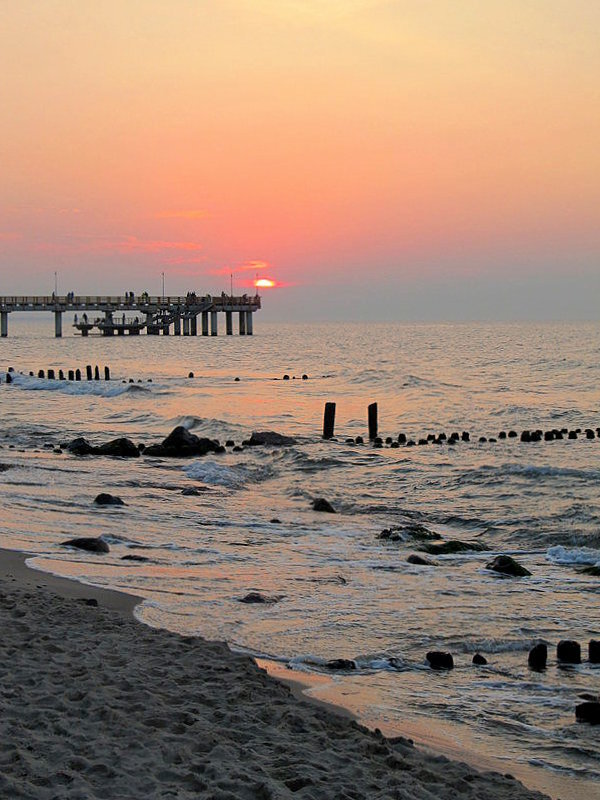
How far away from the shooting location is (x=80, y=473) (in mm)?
21172

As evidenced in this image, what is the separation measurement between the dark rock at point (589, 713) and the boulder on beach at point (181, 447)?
1882cm

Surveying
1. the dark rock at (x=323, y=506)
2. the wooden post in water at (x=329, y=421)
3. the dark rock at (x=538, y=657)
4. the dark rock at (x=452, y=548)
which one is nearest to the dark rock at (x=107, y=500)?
the dark rock at (x=323, y=506)

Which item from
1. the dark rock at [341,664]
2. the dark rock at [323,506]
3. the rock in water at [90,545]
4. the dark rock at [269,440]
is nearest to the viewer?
the dark rock at [341,664]

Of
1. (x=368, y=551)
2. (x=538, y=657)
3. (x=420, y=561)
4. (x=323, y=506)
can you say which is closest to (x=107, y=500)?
(x=323, y=506)

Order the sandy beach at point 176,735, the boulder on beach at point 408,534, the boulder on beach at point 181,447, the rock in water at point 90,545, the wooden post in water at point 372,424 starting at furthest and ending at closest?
the wooden post in water at point 372,424, the boulder on beach at point 181,447, the boulder on beach at point 408,534, the rock in water at point 90,545, the sandy beach at point 176,735

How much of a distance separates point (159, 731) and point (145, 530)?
8.57m

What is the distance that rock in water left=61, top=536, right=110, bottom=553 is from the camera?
12.8 meters

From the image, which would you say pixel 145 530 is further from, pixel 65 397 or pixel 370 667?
pixel 65 397

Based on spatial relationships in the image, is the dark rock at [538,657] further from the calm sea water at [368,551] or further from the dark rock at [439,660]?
the dark rock at [439,660]

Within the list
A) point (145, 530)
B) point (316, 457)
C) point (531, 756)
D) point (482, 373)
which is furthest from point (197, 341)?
point (531, 756)

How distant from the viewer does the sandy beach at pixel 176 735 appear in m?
5.55

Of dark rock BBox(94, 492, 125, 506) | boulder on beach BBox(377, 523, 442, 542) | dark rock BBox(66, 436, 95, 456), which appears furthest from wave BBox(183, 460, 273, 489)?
boulder on beach BBox(377, 523, 442, 542)

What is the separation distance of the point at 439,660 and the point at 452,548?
18.0 ft

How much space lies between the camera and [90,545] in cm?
1283
